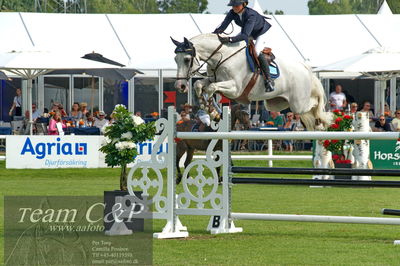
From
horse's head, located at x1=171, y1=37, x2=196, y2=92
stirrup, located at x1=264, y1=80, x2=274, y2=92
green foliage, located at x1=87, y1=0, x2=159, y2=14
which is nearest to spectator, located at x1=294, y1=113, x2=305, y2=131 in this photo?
stirrup, located at x1=264, y1=80, x2=274, y2=92

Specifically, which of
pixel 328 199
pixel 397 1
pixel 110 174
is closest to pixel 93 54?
pixel 110 174

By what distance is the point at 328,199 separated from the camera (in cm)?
1580

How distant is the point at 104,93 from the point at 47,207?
2051cm

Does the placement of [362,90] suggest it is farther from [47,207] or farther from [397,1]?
[397,1]

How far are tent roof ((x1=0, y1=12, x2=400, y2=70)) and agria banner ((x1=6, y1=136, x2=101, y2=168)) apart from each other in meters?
7.89

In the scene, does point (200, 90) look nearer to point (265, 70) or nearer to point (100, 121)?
point (265, 70)

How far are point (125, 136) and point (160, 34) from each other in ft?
63.8

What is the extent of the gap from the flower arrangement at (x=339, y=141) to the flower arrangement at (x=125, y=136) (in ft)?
19.8

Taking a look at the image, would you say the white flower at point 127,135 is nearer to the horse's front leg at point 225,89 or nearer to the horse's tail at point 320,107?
the horse's front leg at point 225,89

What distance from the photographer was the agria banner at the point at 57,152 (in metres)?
20.8

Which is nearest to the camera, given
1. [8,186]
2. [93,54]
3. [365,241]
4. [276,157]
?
[365,241]

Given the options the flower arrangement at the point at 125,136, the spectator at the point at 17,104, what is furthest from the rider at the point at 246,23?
the spectator at the point at 17,104

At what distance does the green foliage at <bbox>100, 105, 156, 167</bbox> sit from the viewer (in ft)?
36.3

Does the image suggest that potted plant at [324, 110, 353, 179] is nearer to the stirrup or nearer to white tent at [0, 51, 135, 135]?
the stirrup
